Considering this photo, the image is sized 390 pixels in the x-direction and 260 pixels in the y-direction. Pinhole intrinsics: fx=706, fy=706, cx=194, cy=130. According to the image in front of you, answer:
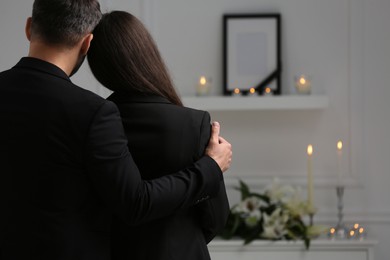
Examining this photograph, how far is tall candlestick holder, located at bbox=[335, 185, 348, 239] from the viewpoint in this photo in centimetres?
325

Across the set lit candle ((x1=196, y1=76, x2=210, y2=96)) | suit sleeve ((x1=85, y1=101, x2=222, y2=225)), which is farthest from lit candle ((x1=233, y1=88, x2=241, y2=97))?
suit sleeve ((x1=85, y1=101, x2=222, y2=225))

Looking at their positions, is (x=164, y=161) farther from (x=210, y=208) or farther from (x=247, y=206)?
(x=247, y=206)

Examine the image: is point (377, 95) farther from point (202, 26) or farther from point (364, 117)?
point (202, 26)

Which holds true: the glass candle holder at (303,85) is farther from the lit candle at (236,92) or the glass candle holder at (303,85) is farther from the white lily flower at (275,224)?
the white lily flower at (275,224)

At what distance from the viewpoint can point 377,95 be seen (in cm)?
348

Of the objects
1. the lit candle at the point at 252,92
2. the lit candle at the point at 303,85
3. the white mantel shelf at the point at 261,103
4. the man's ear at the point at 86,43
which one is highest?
the man's ear at the point at 86,43

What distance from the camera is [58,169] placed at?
140 cm

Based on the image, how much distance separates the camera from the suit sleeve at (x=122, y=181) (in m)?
1.39

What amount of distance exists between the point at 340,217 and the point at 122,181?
216 cm

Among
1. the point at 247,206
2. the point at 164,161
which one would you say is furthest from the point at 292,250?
the point at 164,161

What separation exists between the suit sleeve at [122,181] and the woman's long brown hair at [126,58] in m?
0.18

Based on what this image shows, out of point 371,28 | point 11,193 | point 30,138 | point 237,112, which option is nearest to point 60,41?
point 30,138

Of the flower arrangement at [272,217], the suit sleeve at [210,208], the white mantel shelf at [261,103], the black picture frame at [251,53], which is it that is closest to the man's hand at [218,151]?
the suit sleeve at [210,208]

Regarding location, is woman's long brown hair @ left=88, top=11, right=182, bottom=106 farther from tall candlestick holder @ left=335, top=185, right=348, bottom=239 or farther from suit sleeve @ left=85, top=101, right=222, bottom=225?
tall candlestick holder @ left=335, top=185, right=348, bottom=239
